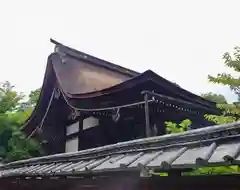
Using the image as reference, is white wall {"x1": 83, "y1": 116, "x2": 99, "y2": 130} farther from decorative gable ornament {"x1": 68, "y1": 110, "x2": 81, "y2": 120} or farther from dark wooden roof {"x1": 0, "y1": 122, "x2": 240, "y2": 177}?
dark wooden roof {"x1": 0, "y1": 122, "x2": 240, "y2": 177}

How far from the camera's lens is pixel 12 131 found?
1373 cm

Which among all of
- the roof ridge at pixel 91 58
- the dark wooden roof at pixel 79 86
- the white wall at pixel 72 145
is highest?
the roof ridge at pixel 91 58

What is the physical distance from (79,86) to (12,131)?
17.7 feet

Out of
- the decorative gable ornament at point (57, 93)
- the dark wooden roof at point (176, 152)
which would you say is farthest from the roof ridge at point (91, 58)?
the dark wooden roof at point (176, 152)

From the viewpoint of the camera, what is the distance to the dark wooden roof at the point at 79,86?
24.0 feet

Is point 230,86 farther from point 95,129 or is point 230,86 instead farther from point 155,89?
point 95,129

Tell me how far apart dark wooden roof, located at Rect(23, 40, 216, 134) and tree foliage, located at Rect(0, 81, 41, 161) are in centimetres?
126

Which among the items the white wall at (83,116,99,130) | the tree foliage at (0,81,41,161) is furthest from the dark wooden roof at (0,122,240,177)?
the tree foliage at (0,81,41,161)

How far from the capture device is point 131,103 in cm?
753

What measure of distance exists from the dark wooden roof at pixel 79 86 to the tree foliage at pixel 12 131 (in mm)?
1259

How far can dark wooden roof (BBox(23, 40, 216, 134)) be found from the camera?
7328mm

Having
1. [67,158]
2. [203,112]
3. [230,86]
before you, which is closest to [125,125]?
[203,112]

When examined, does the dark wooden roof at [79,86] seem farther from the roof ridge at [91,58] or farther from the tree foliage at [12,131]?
the tree foliage at [12,131]

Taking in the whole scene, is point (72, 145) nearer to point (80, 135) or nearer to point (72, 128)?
point (72, 128)
